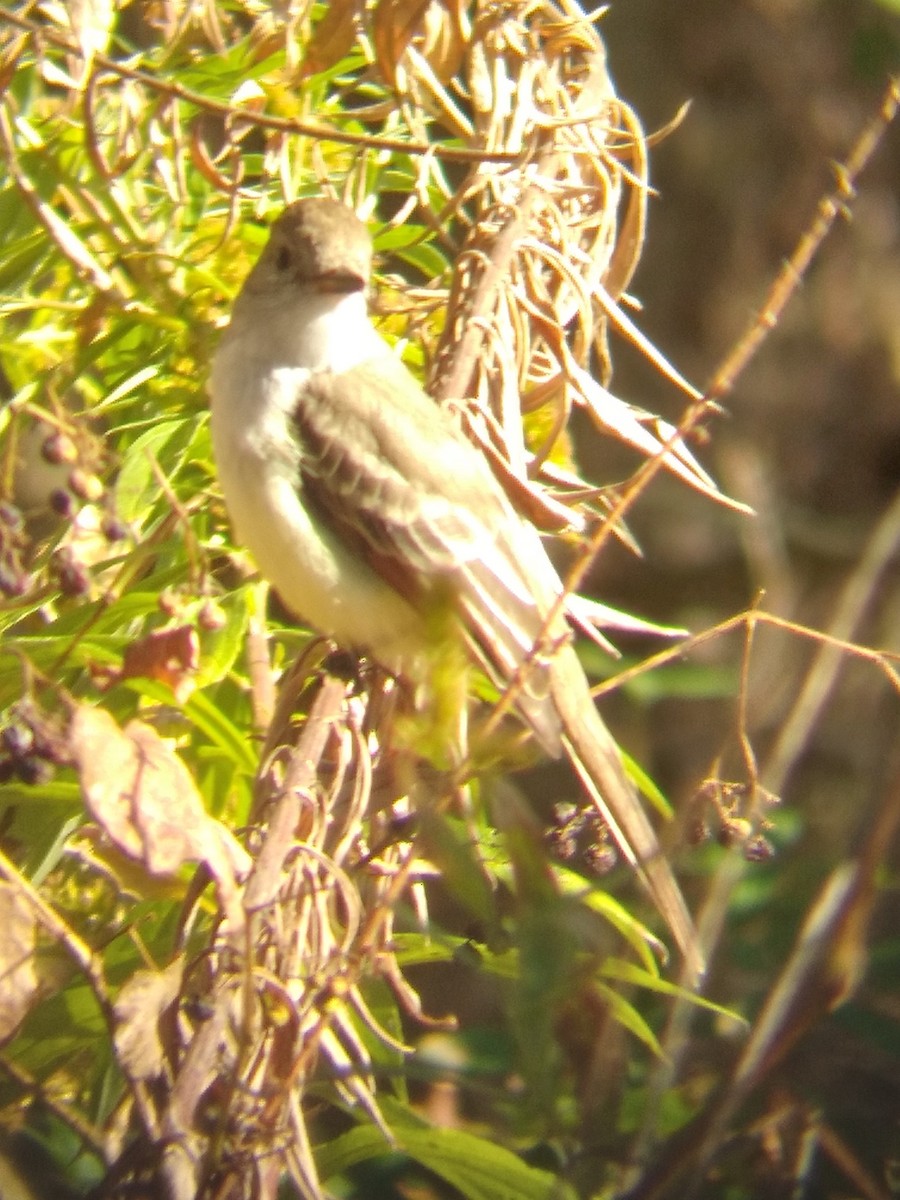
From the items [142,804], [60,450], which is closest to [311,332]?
[60,450]

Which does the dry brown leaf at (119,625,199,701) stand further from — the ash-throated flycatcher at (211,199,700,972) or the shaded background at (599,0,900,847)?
the shaded background at (599,0,900,847)

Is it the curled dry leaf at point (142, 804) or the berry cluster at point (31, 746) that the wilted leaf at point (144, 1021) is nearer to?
the curled dry leaf at point (142, 804)

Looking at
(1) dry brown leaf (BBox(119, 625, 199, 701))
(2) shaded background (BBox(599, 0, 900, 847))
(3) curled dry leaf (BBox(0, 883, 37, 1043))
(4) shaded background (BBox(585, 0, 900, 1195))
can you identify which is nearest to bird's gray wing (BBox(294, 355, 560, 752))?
(1) dry brown leaf (BBox(119, 625, 199, 701))

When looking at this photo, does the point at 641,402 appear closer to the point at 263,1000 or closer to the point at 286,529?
the point at 286,529

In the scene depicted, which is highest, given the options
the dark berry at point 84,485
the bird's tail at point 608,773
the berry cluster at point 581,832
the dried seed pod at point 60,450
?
the dried seed pod at point 60,450

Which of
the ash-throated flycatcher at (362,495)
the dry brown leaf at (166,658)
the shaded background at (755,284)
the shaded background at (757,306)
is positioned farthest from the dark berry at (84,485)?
the shaded background at (755,284)

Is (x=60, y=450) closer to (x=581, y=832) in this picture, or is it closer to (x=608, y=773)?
(x=581, y=832)
